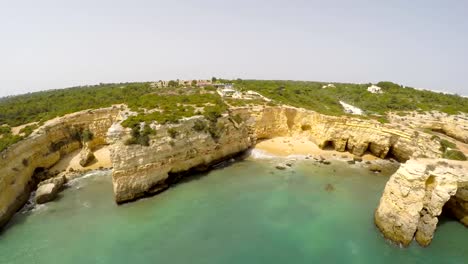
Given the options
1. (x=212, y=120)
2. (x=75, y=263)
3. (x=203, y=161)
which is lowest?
(x=75, y=263)

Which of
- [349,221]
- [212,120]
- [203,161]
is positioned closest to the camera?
[349,221]

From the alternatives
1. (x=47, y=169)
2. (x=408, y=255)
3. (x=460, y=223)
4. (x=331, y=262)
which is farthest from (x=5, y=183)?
(x=460, y=223)

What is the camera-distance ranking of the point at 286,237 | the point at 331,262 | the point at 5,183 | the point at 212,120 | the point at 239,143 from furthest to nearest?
the point at 239,143 < the point at 212,120 < the point at 5,183 < the point at 286,237 < the point at 331,262

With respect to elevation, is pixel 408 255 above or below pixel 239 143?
below

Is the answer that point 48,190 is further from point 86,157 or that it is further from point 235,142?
point 235,142

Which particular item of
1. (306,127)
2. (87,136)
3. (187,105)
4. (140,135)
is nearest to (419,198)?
(306,127)

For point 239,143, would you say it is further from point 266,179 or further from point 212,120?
point 266,179

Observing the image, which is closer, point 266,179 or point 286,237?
point 286,237

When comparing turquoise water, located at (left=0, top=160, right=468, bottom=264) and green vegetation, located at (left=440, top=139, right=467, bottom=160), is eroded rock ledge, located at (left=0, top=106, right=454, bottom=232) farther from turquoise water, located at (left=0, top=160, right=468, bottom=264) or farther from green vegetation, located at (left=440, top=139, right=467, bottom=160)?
turquoise water, located at (left=0, top=160, right=468, bottom=264)
